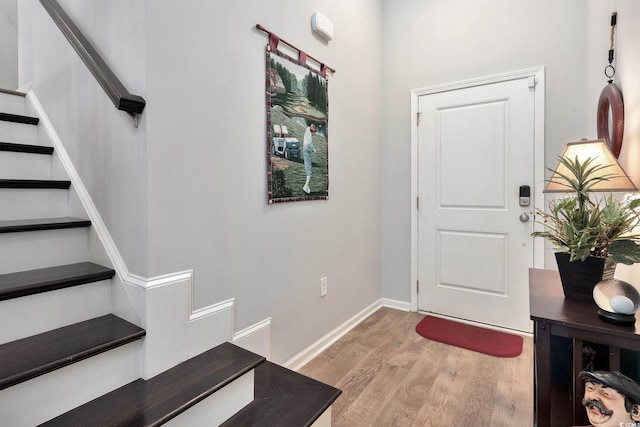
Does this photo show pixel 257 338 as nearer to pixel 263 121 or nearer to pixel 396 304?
pixel 263 121

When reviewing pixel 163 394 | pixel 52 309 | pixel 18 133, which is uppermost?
pixel 18 133

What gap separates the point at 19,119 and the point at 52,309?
4.58 ft

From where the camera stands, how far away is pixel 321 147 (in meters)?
2.24

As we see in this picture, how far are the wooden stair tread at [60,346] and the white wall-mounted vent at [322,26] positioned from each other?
2.01m

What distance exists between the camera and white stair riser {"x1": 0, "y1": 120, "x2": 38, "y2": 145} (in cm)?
190

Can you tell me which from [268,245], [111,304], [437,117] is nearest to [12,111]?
[111,304]

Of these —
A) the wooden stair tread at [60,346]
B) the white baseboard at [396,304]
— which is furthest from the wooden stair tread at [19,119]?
the white baseboard at [396,304]

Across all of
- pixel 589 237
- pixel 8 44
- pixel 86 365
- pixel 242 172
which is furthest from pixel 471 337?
pixel 8 44

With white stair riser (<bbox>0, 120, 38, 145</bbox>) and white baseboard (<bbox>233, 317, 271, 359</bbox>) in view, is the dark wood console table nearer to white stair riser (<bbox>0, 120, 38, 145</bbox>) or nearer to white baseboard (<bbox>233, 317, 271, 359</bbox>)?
white baseboard (<bbox>233, 317, 271, 359</bbox>)

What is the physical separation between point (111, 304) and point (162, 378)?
421mm

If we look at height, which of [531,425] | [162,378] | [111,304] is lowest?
[531,425]

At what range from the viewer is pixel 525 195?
2.47 m

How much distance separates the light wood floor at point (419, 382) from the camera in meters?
1.62

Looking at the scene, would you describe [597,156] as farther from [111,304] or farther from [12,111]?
[12,111]
